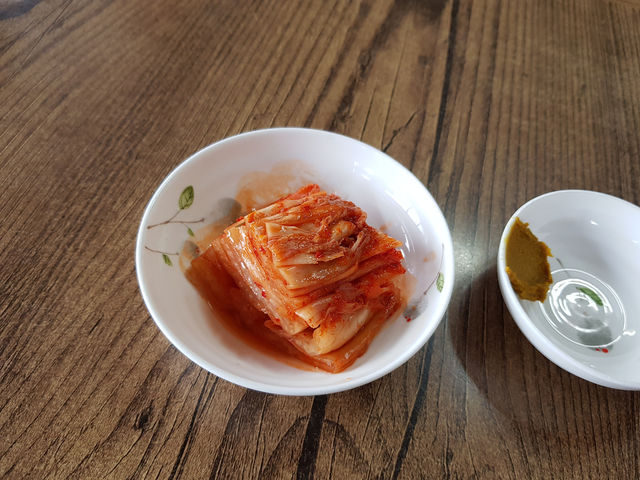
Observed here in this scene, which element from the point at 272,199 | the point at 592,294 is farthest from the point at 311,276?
the point at 592,294

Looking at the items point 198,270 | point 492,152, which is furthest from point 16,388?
point 492,152

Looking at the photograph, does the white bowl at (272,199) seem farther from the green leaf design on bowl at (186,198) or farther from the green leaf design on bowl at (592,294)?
the green leaf design on bowl at (592,294)

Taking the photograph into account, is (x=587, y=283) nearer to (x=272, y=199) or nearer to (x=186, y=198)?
(x=272, y=199)

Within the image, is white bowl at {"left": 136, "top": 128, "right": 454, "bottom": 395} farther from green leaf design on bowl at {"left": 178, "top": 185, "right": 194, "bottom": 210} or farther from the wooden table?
the wooden table

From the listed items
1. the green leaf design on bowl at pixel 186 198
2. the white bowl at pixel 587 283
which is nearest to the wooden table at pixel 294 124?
the white bowl at pixel 587 283

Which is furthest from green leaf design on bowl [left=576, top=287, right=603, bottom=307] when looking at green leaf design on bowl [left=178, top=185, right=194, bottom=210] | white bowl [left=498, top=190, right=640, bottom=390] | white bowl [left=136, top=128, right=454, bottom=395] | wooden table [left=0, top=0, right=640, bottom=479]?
green leaf design on bowl [left=178, top=185, right=194, bottom=210]

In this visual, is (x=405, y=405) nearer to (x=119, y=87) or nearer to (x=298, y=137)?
(x=298, y=137)
